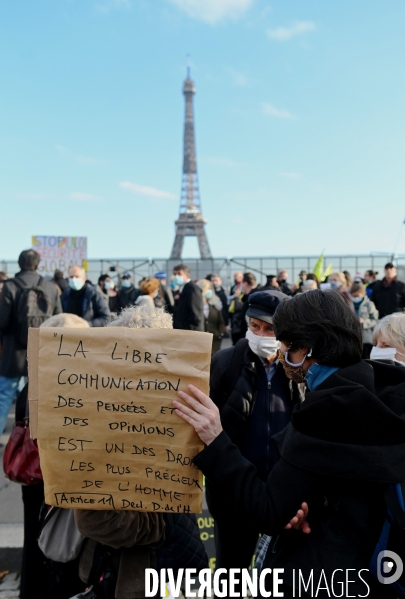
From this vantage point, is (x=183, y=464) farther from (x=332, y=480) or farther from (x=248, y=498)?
(x=332, y=480)

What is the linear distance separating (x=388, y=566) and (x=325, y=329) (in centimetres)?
71

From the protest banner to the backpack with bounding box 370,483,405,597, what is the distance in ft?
52.9

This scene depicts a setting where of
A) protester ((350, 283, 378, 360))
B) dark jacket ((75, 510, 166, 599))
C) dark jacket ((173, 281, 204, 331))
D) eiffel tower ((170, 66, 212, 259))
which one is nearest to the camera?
dark jacket ((75, 510, 166, 599))

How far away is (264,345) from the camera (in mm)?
2625

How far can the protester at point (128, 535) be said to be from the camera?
181 centimetres

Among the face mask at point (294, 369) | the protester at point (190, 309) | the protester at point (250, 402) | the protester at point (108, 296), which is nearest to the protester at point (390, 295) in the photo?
the protester at point (190, 309)

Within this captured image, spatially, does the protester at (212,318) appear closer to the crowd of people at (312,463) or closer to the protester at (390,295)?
the protester at (390,295)

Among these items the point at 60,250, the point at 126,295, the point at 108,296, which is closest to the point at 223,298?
the point at 126,295

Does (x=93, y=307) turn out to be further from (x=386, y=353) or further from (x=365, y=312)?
(x=386, y=353)

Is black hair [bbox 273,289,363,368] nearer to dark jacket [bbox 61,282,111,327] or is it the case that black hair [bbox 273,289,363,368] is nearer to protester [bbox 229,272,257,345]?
dark jacket [bbox 61,282,111,327]

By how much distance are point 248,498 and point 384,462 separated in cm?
42

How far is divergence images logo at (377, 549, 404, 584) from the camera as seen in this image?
1.45 metres

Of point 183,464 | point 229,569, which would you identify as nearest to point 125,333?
point 183,464

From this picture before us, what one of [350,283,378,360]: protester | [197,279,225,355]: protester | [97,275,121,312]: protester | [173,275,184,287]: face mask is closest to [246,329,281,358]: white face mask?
[350,283,378,360]: protester
